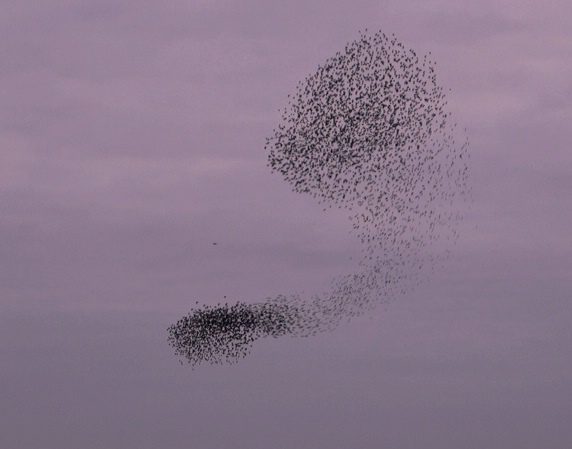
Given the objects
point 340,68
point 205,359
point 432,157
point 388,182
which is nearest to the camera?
point 432,157

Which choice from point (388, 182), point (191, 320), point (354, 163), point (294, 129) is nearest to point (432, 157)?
point (388, 182)

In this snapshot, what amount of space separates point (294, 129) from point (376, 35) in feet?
28.3

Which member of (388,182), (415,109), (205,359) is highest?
(415,109)

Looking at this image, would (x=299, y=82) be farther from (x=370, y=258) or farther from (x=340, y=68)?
(x=370, y=258)

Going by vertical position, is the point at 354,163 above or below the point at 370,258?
above

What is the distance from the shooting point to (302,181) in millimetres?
59969

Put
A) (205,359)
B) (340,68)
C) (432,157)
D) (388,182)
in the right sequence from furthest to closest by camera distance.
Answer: (205,359) < (340,68) < (388,182) < (432,157)

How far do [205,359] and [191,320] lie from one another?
138 inches

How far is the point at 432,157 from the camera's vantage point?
2039 inches

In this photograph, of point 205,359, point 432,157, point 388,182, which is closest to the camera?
point 432,157

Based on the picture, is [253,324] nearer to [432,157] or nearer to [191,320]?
[191,320]

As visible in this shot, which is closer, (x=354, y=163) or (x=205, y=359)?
(x=354, y=163)

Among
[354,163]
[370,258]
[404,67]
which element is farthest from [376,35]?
[370,258]

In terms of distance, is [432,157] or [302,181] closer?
[432,157]
